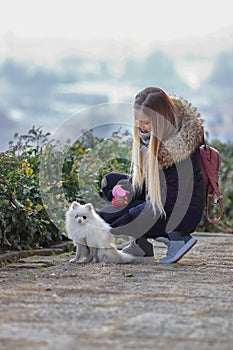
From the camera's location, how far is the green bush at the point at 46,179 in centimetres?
512

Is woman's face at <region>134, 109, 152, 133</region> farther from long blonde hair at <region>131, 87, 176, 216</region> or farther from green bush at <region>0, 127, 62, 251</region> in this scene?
green bush at <region>0, 127, 62, 251</region>

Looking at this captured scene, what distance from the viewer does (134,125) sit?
4918mm

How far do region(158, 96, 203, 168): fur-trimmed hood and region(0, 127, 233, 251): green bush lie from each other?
1.13 m

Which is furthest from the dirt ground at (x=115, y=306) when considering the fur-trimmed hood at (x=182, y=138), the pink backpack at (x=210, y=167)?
the fur-trimmed hood at (x=182, y=138)

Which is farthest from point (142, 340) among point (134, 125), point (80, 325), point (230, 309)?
point (134, 125)

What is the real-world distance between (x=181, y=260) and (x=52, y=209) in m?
1.25

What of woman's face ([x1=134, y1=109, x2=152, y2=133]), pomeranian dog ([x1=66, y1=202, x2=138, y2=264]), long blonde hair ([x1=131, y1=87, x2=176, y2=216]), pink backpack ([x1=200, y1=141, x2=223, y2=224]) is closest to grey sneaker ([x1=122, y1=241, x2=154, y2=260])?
pomeranian dog ([x1=66, y1=202, x2=138, y2=264])

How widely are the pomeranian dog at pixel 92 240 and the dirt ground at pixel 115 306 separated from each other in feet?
0.58

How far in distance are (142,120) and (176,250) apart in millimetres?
973

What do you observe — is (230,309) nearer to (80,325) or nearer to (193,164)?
(80,325)

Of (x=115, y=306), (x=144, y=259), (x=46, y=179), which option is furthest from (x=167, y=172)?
(x=115, y=306)

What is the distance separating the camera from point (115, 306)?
9.91 ft

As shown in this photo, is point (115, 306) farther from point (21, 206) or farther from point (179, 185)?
point (21, 206)

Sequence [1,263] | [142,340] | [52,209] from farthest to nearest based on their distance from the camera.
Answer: [52,209] → [1,263] → [142,340]
